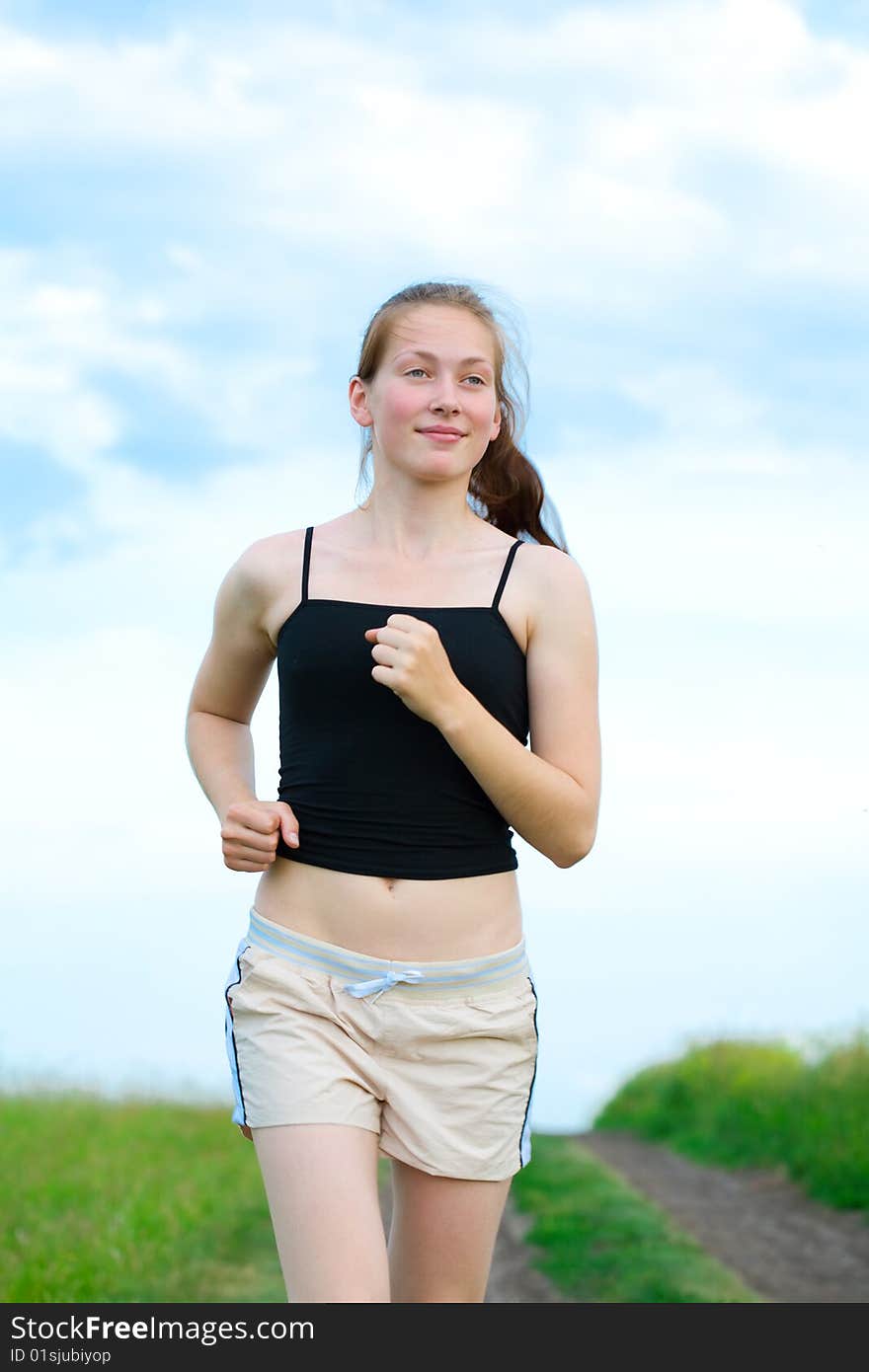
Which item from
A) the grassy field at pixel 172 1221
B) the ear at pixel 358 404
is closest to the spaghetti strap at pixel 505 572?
the ear at pixel 358 404

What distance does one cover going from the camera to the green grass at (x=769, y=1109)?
409 inches

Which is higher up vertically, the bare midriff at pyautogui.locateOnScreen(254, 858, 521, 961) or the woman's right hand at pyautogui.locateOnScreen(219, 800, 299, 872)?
the woman's right hand at pyautogui.locateOnScreen(219, 800, 299, 872)

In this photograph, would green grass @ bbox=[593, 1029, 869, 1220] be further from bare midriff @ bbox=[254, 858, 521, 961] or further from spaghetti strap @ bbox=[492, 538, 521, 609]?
spaghetti strap @ bbox=[492, 538, 521, 609]

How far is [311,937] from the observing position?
10.5 feet

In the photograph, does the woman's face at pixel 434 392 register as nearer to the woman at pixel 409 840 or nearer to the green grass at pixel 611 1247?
the woman at pixel 409 840

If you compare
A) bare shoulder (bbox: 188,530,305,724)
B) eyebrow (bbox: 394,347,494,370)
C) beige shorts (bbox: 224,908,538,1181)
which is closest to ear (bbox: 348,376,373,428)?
eyebrow (bbox: 394,347,494,370)

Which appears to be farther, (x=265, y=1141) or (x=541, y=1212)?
(x=541, y=1212)

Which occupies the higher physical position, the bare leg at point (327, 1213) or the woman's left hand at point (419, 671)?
the woman's left hand at point (419, 671)

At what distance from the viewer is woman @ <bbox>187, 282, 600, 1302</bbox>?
301 cm

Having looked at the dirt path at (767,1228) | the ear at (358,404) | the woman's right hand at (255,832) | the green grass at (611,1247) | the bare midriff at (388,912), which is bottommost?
the dirt path at (767,1228)

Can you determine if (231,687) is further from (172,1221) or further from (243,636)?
(172,1221)
